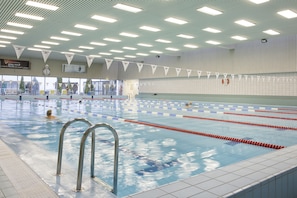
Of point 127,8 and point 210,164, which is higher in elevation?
point 127,8

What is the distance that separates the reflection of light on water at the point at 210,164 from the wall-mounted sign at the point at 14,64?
89.3 ft

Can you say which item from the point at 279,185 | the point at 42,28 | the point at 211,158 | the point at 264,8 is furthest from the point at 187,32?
the point at 279,185

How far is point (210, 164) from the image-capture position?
4066 millimetres

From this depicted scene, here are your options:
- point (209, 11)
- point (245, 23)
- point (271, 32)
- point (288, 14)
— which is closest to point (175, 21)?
point (209, 11)

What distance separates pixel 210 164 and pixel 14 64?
27424 millimetres

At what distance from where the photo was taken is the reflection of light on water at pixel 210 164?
3.86 m

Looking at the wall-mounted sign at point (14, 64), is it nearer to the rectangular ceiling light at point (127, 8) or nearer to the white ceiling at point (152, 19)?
the white ceiling at point (152, 19)

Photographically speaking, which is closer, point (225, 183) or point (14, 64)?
point (225, 183)

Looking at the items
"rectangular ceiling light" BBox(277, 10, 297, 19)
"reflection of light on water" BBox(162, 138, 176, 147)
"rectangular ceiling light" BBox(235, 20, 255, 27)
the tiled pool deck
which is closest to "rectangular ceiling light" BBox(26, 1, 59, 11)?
"reflection of light on water" BBox(162, 138, 176, 147)

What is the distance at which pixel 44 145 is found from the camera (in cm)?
522

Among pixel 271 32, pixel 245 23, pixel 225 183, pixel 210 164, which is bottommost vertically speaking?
pixel 210 164

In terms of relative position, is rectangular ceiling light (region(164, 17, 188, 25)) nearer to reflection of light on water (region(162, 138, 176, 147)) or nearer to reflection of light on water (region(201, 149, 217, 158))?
reflection of light on water (region(162, 138, 176, 147))

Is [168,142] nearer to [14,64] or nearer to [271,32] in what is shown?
[271,32]

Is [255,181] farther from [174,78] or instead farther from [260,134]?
[174,78]
